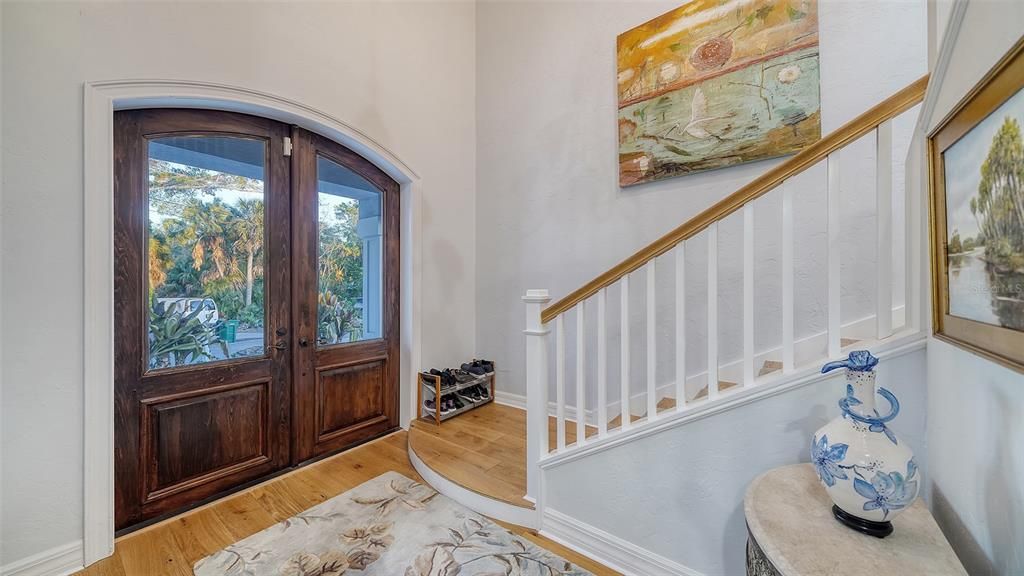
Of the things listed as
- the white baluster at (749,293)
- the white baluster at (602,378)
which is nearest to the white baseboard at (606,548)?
the white baluster at (602,378)

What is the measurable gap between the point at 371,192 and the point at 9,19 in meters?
1.78

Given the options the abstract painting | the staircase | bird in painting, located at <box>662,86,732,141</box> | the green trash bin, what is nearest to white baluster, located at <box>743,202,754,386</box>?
the staircase

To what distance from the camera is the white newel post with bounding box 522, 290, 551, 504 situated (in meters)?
1.86

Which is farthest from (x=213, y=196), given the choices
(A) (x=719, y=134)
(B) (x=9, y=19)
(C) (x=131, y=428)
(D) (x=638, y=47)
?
(A) (x=719, y=134)

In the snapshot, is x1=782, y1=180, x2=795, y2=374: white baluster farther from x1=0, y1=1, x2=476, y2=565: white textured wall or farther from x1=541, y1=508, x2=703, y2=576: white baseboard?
x1=0, y1=1, x2=476, y2=565: white textured wall

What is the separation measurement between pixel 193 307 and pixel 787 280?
301cm

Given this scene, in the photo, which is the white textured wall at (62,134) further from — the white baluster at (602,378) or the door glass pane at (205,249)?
the white baluster at (602,378)

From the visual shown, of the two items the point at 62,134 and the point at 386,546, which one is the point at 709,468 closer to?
the point at 386,546

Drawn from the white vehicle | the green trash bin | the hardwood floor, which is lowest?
the hardwood floor

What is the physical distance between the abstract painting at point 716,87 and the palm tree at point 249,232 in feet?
8.46

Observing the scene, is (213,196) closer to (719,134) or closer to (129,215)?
(129,215)

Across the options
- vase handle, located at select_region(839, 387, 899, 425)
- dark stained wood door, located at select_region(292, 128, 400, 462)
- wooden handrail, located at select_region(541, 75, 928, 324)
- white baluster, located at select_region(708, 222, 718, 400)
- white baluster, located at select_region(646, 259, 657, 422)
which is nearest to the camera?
vase handle, located at select_region(839, 387, 899, 425)

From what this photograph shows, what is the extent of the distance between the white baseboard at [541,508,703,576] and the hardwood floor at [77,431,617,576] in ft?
0.12

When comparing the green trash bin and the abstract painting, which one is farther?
the green trash bin
